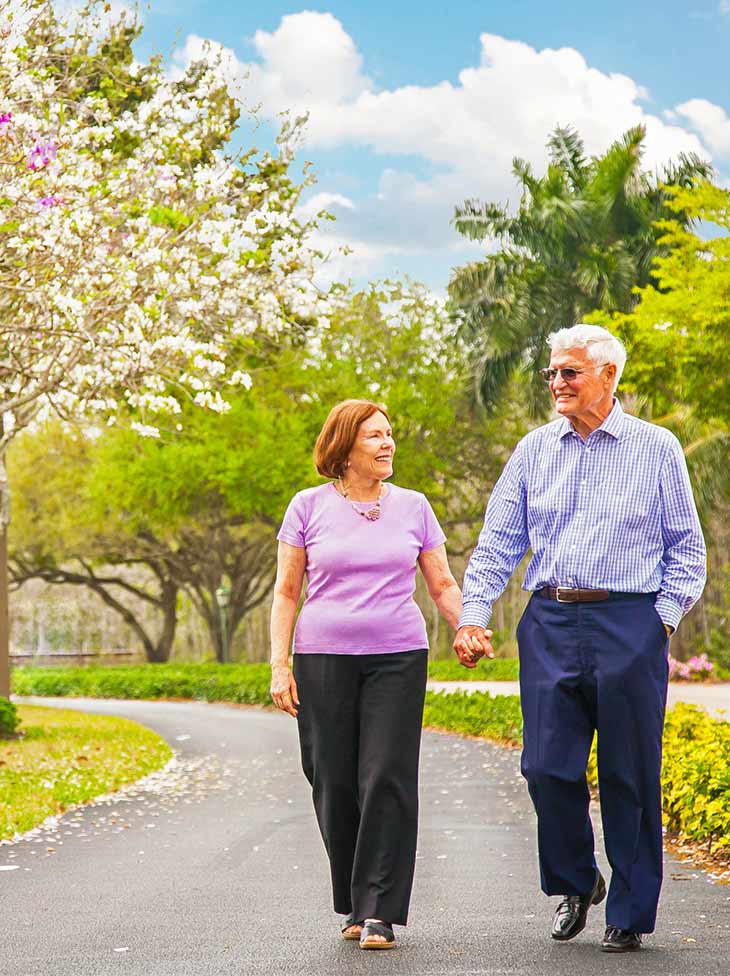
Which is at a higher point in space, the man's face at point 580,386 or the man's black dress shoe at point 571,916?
the man's face at point 580,386

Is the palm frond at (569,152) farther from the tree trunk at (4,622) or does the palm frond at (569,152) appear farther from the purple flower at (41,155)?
the purple flower at (41,155)

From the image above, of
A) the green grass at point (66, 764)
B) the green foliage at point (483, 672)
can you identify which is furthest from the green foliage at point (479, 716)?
the green foliage at point (483, 672)

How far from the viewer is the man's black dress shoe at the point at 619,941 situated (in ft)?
14.7

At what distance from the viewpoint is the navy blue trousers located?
4.50 m

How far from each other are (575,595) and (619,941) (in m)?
1.13

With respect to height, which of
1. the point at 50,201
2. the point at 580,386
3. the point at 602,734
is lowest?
the point at 602,734

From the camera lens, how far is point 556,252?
102ft

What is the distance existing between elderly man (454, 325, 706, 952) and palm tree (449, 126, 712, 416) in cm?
2481

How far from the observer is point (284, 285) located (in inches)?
577

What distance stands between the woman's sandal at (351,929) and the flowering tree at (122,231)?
6.72 meters

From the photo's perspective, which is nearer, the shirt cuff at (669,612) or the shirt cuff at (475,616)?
the shirt cuff at (669,612)

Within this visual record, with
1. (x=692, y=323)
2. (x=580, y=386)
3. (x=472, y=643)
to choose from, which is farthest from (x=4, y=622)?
(x=580, y=386)

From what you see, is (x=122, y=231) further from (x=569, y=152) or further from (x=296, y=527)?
(x=569, y=152)

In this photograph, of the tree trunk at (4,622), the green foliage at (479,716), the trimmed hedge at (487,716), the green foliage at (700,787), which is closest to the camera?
the green foliage at (700,787)
